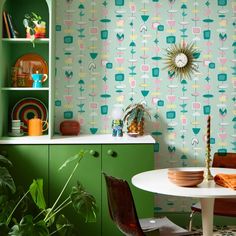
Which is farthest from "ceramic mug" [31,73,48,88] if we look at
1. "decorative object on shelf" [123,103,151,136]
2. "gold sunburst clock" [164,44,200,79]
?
"gold sunburst clock" [164,44,200,79]

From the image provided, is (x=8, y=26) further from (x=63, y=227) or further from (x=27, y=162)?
(x=63, y=227)

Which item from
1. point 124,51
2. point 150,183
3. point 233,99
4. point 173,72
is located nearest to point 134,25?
point 124,51

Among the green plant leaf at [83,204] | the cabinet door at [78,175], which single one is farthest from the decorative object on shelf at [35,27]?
the green plant leaf at [83,204]

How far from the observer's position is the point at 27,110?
4031 mm

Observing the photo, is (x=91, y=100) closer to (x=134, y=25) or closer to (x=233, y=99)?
(x=134, y=25)

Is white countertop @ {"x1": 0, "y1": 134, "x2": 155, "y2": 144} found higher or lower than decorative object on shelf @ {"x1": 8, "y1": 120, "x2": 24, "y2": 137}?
lower

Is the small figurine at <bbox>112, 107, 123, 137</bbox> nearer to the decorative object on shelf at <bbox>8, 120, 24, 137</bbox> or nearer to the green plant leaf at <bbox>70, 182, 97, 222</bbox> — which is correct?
the decorative object on shelf at <bbox>8, 120, 24, 137</bbox>

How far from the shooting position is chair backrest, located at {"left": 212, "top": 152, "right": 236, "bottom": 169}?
3.60m

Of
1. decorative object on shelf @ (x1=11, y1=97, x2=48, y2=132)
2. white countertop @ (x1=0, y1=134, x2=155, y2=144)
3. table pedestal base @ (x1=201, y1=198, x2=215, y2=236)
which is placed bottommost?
table pedestal base @ (x1=201, y1=198, x2=215, y2=236)

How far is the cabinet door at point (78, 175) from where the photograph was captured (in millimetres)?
3607

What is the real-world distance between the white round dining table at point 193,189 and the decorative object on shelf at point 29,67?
156cm

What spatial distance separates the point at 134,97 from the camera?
4.16m

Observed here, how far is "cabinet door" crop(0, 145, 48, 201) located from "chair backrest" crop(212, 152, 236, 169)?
135 centimetres

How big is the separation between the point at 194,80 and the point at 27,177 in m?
1.70
